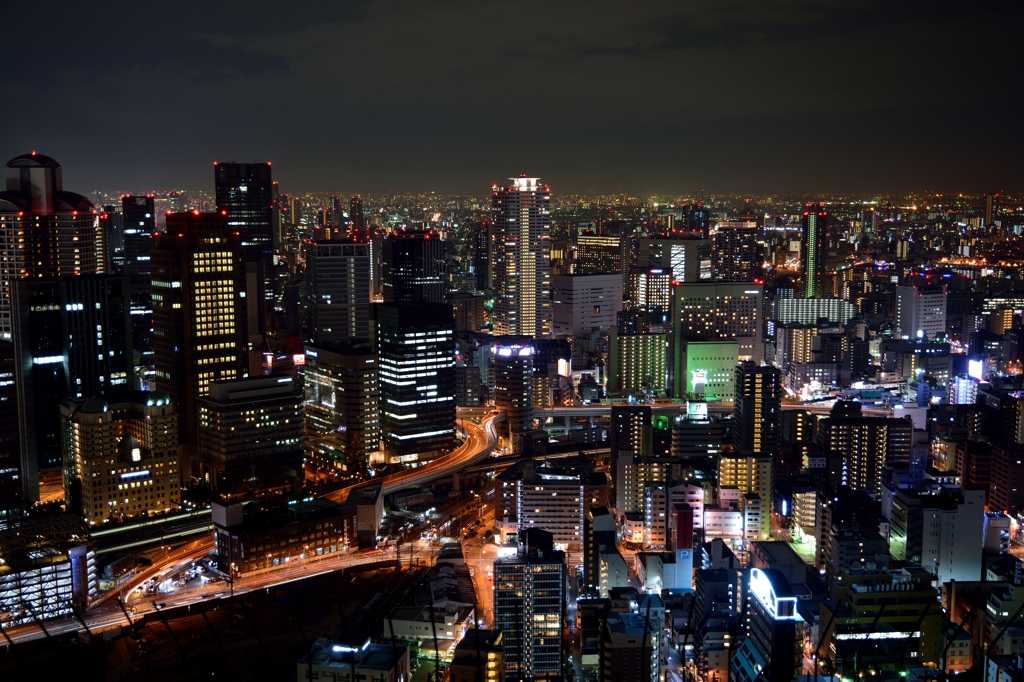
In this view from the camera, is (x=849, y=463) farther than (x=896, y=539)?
Yes

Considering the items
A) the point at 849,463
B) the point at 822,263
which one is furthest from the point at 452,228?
the point at 849,463

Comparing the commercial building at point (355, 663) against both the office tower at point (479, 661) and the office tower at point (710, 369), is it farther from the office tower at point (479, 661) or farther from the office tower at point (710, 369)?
the office tower at point (710, 369)

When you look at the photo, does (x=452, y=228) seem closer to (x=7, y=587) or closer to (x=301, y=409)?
Result: (x=301, y=409)

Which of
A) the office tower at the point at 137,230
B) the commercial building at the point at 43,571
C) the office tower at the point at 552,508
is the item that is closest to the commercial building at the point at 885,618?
the office tower at the point at 552,508

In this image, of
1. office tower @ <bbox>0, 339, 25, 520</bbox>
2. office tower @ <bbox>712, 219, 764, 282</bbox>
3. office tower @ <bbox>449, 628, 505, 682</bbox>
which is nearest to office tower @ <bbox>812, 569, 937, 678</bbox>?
office tower @ <bbox>449, 628, 505, 682</bbox>

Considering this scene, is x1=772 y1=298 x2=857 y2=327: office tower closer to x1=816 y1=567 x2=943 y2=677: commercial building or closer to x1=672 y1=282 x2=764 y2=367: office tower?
x1=672 y1=282 x2=764 y2=367: office tower

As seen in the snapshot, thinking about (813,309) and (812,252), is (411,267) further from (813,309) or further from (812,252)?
(812,252)
